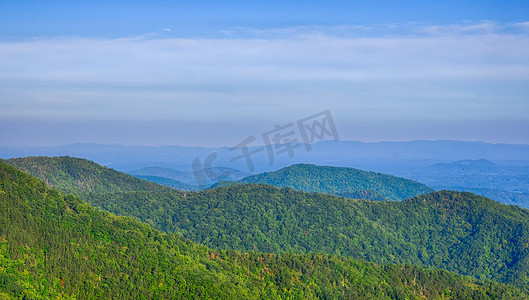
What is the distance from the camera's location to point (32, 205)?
78500 mm

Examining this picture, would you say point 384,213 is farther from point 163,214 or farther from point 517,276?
point 163,214

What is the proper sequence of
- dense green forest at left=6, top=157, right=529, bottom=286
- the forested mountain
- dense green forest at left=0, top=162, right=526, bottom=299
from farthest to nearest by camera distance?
the forested mountain
dense green forest at left=6, top=157, right=529, bottom=286
dense green forest at left=0, top=162, right=526, bottom=299

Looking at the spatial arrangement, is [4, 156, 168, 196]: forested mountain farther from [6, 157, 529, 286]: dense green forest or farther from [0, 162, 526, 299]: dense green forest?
[0, 162, 526, 299]: dense green forest

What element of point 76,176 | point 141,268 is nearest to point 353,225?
point 141,268

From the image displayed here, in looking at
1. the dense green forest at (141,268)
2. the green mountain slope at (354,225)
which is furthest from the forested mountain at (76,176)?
the dense green forest at (141,268)

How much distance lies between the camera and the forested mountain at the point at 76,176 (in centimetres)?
15388

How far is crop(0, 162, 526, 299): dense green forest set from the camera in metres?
68.5

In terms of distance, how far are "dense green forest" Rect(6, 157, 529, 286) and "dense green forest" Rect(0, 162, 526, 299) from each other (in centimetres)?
3036

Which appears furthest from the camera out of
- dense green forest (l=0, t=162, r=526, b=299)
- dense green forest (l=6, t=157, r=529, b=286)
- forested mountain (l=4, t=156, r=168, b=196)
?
forested mountain (l=4, t=156, r=168, b=196)

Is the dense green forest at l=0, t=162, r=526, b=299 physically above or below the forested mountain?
below

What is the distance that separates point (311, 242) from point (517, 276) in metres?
40.7

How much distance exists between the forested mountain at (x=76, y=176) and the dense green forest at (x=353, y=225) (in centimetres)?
1847

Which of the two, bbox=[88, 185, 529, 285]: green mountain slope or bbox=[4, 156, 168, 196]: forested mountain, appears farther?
bbox=[4, 156, 168, 196]: forested mountain

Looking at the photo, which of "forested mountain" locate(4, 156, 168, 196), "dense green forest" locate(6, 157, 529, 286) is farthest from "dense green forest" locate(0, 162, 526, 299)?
"forested mountain" locate(4, 156, 168, 196)
